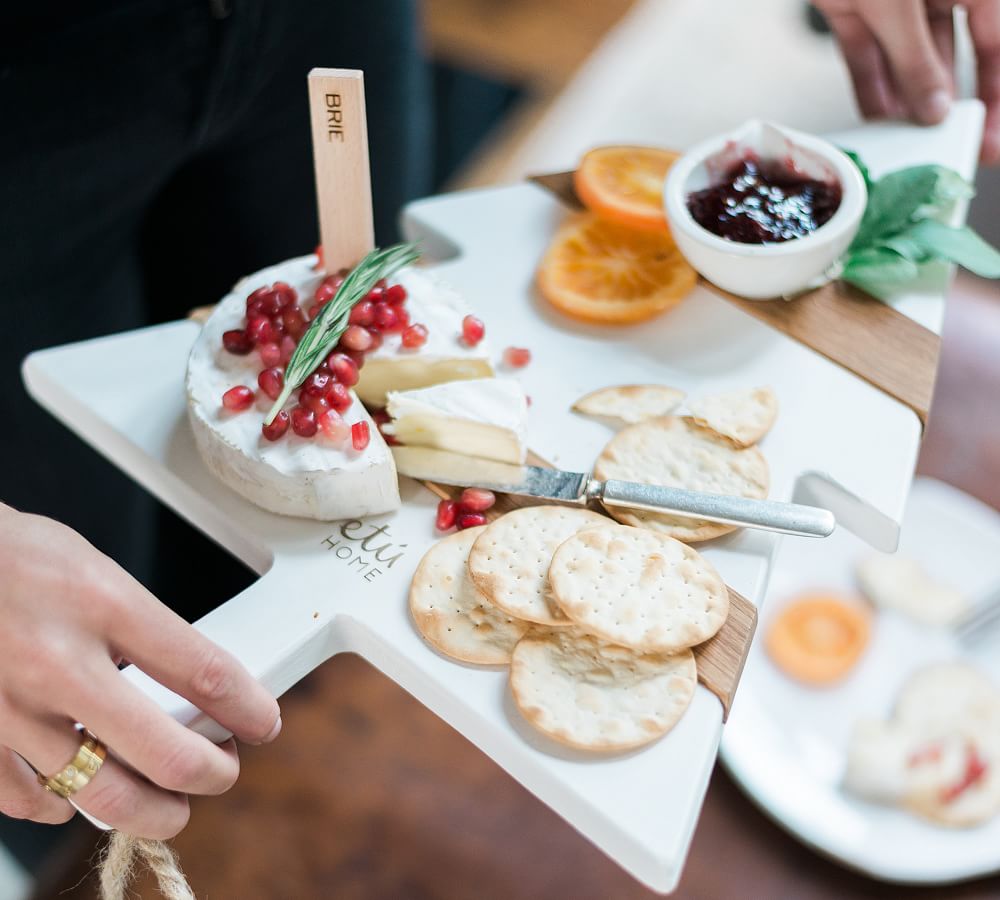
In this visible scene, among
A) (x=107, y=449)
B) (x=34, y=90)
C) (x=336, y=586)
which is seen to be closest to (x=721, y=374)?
(x=336, y=586)

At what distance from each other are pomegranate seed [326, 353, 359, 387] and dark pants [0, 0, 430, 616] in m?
0.59

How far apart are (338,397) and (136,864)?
0.61 meters

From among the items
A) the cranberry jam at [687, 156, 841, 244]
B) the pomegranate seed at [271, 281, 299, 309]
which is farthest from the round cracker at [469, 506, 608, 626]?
the cranberry jam at [687, 156, 841, 244]

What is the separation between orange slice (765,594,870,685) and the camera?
6.03 feet

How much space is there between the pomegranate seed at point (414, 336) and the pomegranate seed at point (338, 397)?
0.13 m

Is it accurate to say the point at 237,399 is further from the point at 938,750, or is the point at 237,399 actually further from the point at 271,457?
the point at 938,750

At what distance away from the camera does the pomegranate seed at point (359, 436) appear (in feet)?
4.14

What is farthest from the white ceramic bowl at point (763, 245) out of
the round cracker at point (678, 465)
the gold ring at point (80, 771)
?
the gold ring at point (80, 771)

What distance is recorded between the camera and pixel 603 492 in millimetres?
1295

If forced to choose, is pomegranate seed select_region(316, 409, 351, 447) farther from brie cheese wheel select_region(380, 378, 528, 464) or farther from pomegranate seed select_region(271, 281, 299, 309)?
pomegranate seed select_region(271, 281, 299, 309)

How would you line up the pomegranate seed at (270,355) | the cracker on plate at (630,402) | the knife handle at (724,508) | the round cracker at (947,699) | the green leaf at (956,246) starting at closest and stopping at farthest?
the knife handle at (724,508), the pomegranate seed at (270,355), the cracker on plate at (630,402), the green leaf at (956,246), the round cracker at (947,699)

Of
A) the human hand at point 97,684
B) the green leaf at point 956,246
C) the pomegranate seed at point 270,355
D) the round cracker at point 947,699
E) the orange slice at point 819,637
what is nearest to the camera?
the human hand at point 97,684

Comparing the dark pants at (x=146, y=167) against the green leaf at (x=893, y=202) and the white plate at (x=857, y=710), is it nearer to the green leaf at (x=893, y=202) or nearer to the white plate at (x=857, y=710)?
the green leaf at (x=893, y=202)

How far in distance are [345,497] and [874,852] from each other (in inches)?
41.2
